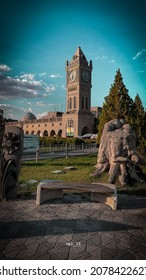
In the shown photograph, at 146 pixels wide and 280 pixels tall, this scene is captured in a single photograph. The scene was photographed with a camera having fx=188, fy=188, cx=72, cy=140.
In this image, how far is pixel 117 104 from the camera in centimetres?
1891

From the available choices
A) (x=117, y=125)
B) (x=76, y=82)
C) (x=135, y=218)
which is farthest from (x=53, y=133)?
(x=135, y=218)

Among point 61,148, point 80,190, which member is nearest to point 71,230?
point 80,190

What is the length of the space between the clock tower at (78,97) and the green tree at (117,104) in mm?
32172

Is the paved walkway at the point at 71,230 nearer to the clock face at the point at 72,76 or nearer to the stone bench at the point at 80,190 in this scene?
the stone bench at the point at 80,190

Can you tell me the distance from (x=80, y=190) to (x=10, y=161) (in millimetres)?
2248

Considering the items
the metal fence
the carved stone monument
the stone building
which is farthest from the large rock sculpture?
the stone building

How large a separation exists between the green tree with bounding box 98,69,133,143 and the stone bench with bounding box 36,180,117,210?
14010 mm

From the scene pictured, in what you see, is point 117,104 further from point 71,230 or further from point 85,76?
point 85,76

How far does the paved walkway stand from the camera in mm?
3092

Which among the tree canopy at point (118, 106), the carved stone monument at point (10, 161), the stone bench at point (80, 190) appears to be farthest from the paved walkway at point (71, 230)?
the tree canopy at point (118, 106)
